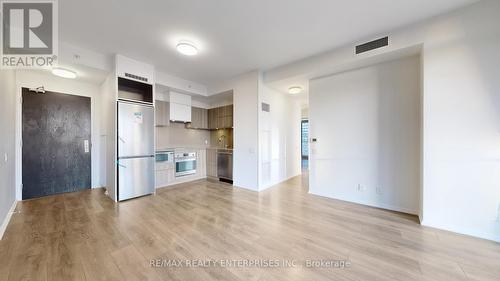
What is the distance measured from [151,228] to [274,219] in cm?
180

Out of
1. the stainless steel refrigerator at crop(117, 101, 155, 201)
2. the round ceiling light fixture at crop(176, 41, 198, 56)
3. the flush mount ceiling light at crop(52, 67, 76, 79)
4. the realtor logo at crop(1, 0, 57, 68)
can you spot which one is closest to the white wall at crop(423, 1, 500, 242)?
the round ceiling light fixture at crop(176, 41, 198, 56)

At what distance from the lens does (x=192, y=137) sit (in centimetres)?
578

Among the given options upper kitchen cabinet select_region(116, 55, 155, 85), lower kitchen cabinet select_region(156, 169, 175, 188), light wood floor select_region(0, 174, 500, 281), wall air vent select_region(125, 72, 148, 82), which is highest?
upper kitchen cabinet select_region(116, 55, 155, 85)

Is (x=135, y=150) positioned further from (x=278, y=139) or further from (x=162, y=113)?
(x=278, y=139)

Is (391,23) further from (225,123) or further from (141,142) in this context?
(141,142)

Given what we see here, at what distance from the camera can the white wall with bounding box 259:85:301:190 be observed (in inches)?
181

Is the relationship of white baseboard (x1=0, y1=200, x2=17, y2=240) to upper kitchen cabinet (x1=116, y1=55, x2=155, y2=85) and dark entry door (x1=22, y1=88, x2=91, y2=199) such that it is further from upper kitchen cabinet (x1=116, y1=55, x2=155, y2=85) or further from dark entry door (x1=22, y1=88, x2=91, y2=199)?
upper kitchen cabinet (x1=116, y1=55, x2=155, y2=85)

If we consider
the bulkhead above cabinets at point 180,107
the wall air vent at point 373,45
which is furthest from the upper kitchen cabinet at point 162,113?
the wall air vent at point 373,45

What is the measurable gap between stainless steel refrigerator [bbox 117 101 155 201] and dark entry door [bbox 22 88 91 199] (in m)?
1.62

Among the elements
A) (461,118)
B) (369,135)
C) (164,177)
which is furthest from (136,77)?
(461,118)

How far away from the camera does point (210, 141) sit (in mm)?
6297

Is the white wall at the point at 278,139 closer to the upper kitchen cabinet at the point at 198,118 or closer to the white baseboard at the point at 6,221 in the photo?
the upper kitchen cabinet at the point at 198,118

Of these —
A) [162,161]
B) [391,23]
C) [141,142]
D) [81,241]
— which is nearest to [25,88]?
[141,142]

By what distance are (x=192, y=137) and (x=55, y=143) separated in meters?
3.06
